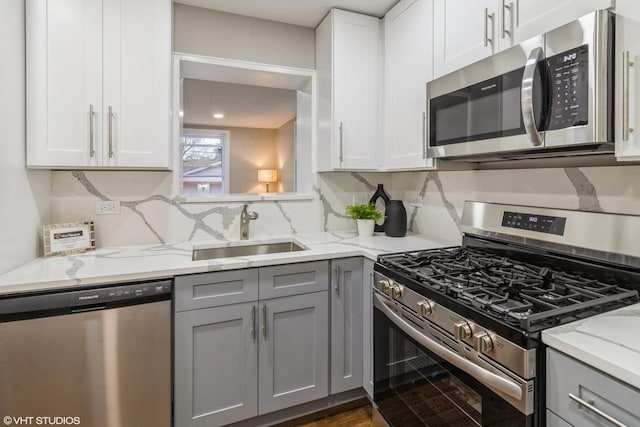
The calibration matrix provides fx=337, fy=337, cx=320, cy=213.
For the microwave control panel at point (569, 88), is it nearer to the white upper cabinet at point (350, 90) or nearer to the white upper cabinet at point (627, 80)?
the white upper cabinet at point (627, 80)

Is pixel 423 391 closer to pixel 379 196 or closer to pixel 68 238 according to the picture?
pixel 379 196

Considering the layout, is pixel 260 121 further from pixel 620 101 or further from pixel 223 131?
pixel 620 101

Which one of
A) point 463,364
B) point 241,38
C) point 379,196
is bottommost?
point 463,364

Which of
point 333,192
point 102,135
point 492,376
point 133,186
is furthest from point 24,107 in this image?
point 492,376

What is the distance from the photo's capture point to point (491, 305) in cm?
101

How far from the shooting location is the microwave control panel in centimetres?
106

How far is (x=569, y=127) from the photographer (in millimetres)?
1095

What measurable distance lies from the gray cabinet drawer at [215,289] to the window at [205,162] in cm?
444

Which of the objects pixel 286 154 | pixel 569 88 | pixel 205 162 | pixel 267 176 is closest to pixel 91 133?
pixel 569 88

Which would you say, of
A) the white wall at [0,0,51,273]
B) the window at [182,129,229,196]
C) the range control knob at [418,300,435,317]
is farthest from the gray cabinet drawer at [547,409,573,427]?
the window at [182,129,229,196]

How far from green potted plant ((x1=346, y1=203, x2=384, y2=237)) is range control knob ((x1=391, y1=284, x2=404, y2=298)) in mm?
Result: 872

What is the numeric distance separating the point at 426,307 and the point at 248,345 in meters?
0.91

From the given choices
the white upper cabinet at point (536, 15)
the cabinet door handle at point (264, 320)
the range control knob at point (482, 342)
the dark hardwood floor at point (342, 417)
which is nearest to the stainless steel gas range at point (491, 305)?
the range control knob at point (482, 342)

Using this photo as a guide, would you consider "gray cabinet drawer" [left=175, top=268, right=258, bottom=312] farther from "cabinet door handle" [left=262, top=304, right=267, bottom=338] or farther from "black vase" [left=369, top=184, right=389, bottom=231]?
"black vase" [left=369, top=184, right=389, bottom=231]
